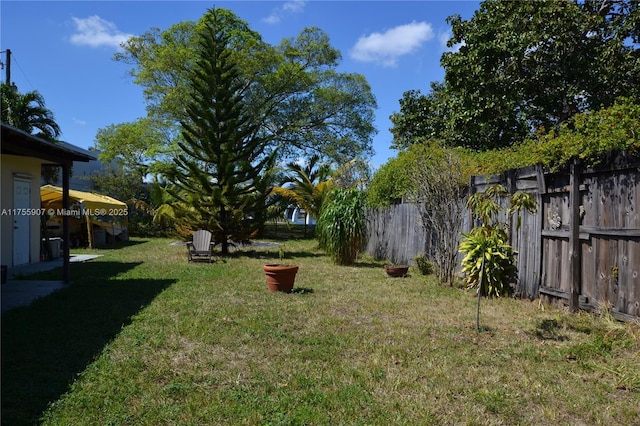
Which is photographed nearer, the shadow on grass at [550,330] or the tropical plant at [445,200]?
the shadow on grass at [550,330]

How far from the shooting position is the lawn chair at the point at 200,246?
12023 millimetres

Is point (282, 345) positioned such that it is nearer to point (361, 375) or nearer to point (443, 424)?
point (361, 375)

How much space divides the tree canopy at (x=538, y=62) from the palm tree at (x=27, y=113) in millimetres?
14901

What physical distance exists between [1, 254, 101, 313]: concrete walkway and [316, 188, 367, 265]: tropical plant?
6143 millimetres

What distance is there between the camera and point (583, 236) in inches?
225

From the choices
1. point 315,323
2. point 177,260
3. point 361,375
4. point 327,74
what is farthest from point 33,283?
point 327,74

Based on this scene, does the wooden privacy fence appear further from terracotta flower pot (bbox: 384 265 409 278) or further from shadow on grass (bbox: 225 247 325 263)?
shadow on grass (bbox: 225 247 325 263)

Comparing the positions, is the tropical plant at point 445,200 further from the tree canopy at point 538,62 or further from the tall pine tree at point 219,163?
the tall pine tree at point 219,163

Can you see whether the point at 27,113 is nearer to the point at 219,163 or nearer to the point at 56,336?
the point at 219,163

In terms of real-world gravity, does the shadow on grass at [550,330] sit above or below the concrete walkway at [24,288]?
above

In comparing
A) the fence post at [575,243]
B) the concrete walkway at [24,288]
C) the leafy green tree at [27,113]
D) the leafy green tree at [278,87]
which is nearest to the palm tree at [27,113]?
the leafy green tree at [27,113]

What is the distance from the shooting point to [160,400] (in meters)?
3.41

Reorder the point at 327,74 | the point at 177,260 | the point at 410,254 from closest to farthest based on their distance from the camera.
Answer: the point at 410,254, the point at 177,260, the point at 327,74

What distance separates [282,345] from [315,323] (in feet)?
3.18
